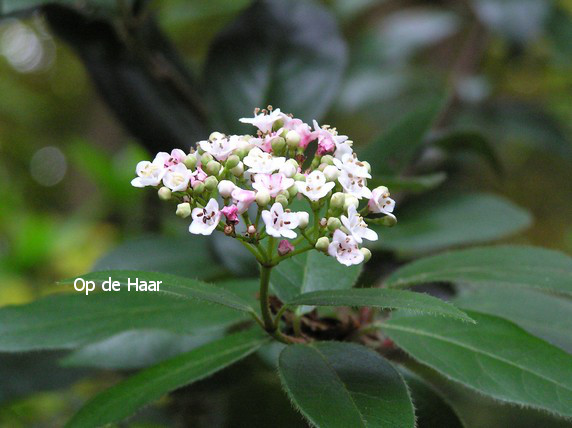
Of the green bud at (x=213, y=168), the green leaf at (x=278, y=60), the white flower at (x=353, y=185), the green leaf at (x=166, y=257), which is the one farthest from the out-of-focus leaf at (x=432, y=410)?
the green leaf at (x=278, y=60)

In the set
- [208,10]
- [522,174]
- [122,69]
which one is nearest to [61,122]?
[208,10]

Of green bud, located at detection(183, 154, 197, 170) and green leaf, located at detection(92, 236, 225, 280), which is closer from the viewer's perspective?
green bud, located at detection(183, 154, 197, 170)

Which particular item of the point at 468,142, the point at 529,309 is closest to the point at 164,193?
the point at 529,309

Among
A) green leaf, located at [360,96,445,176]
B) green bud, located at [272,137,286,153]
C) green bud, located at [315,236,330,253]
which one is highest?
green leaf, located at [360,96,445,176]

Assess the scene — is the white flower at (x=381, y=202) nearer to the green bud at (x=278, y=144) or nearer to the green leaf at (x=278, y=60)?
the green bud at (x=278, y=144)

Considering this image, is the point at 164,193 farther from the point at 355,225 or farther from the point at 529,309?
the point at 529,309

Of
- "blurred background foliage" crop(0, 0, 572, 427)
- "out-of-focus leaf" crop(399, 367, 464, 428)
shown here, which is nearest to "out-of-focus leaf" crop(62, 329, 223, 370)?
"blurred background foliage" crop(0, 0, 572, 427)

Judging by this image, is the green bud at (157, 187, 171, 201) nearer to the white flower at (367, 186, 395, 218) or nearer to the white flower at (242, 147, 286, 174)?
the white flower at (242, 147, 286, 174)
